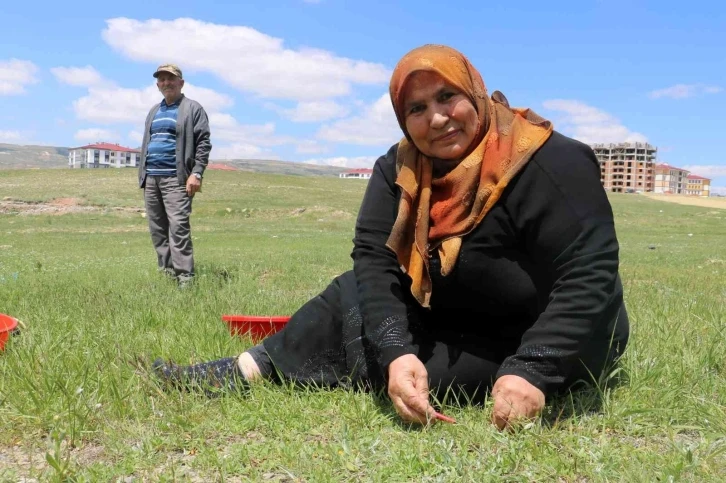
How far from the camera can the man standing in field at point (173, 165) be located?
7047 mm

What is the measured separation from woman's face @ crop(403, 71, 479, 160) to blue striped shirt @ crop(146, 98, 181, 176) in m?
5.00

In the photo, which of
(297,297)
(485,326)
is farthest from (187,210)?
(485,326)

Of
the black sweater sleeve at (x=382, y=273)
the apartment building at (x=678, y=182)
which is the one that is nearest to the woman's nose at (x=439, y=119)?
the black sweater sleeve at (x=382, y=273)

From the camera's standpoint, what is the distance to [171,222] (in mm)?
7039

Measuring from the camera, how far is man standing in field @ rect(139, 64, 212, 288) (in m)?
7.05

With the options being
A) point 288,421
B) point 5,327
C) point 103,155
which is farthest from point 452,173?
point 103,155

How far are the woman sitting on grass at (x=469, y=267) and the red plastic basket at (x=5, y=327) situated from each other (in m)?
1.15

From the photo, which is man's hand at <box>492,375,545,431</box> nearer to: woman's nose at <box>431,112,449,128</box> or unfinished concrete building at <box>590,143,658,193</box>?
woman's nose at <box>431,112,449,128</box>

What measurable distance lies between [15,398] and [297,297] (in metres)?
3.38

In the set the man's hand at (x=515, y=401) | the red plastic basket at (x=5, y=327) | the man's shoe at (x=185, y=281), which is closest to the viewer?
the man's hand at (x=515, y=401)

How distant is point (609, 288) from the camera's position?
252 centimetres

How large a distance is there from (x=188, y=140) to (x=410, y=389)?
5354mm

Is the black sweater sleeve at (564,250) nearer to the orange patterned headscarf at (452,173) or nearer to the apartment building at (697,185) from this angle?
the orange patterned headscarf at (452,173)

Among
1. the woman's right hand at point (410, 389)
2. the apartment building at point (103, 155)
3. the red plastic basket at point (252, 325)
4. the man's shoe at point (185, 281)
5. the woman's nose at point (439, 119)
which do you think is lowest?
the man's shoe at point (185, 281)
